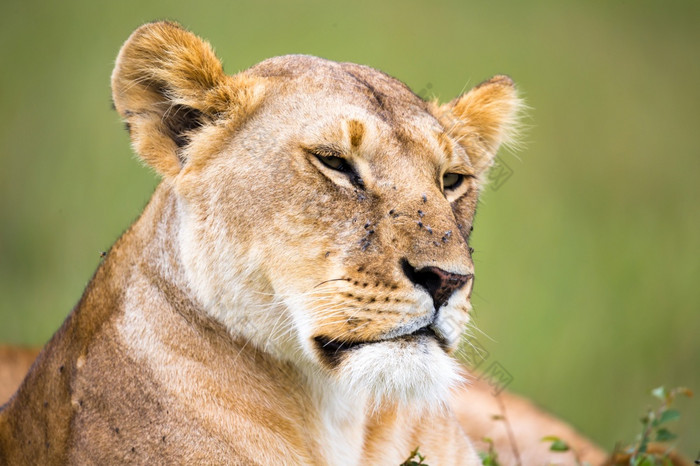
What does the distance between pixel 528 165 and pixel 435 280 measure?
9.13 metres

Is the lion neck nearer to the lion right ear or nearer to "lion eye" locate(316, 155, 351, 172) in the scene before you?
the lion right ear

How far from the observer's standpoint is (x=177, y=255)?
317cm

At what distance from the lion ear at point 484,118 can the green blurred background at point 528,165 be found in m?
3.75

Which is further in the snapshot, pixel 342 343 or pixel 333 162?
pixel 333 162

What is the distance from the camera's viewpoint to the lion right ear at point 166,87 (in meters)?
3.23

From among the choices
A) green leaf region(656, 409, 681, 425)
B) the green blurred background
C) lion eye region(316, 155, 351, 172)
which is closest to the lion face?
lion eye region(316, 155, 351, 172)

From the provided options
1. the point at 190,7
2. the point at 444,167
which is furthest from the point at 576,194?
the point at 444,167

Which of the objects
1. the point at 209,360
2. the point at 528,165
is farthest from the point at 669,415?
the point at 528,165

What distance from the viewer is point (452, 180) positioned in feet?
11.3

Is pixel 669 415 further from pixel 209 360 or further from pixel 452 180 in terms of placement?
pixel 209 360

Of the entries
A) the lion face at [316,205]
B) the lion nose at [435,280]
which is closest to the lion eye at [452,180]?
the lion face at [316,205]

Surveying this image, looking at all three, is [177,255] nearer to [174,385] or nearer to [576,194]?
[174,385]

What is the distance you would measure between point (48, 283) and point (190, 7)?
16.6ft

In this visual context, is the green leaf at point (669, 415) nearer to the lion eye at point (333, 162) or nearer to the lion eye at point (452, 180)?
the lion eye at point (452, 180)
